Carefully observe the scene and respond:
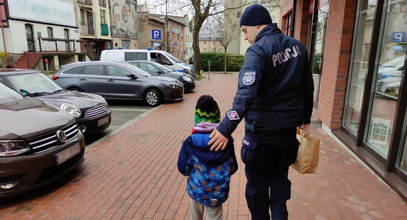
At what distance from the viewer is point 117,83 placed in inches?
392

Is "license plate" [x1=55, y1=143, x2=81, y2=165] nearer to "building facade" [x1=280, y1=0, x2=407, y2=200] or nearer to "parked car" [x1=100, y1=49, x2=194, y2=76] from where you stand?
"building facade" [x1=280, y1=0, x2=407, y2=200]

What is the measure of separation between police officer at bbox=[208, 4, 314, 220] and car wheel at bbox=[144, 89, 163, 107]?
7.96 m

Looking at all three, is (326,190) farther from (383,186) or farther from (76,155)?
(76,155)

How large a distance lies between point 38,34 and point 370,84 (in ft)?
92.6

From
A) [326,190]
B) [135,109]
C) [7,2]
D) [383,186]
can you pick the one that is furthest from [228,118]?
[7,2]

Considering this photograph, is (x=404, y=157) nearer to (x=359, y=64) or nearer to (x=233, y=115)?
(x=359, y=64)

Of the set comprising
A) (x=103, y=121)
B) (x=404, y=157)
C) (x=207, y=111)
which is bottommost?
(x=103, y=121)

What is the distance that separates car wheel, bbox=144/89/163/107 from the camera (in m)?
10.1

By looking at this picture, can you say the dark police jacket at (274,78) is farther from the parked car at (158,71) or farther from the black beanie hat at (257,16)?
the parked car at (158,71)

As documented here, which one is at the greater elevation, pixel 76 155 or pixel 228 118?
pixel 228 118

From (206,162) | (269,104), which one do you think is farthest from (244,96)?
(206,162)

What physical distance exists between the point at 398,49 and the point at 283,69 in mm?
2598

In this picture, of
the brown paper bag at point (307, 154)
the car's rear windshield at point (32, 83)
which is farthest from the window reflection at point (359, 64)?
the car's rear windshield at point (32, 83)

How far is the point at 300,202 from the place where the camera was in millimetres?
3229
